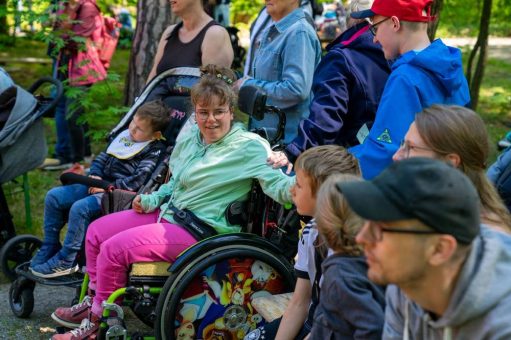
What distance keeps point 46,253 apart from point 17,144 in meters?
1.12

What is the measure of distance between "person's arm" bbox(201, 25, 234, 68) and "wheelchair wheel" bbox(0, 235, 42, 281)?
175 centimetres

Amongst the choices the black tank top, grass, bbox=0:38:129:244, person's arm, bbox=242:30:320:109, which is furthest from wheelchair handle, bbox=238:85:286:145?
grass, bbox=0:38:129:244

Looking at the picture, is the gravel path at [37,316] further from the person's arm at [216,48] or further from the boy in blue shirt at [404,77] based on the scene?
the boy in blue shirt at [404,77]

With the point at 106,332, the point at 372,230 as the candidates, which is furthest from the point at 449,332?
the point at 106,332

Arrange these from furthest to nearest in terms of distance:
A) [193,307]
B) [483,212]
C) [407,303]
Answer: [193,307] < [483,212] < [407,303]

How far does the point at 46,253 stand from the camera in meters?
4.78

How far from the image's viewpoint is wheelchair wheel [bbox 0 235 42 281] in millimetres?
5254

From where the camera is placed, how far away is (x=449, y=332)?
205 centimetres

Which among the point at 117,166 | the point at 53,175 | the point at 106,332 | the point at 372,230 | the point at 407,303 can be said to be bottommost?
the point at 53,175

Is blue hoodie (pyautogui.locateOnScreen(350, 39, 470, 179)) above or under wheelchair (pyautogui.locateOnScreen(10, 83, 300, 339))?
above

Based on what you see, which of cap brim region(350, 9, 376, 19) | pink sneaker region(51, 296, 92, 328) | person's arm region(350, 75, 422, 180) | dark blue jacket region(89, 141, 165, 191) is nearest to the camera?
person's arm region(350, 75, 422, 180)

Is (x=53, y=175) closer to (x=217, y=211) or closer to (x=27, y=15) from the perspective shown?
(x=27, y=15)

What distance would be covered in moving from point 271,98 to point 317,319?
6.21 feet

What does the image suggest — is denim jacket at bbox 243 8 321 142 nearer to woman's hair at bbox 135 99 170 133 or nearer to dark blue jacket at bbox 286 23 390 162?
dark blue jacket at bbox 286 23 390 162
